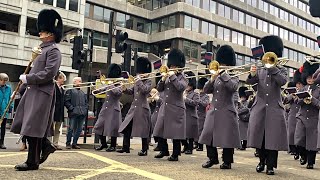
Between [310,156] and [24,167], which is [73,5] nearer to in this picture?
[310,156]

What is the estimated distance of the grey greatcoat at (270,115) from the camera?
20.9ft

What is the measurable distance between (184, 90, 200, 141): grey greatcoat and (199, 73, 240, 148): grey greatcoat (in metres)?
3.73

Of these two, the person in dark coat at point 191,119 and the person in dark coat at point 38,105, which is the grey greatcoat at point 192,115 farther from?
the person in dark coat at point 38,105

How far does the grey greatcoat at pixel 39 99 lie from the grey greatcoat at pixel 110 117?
150 inches

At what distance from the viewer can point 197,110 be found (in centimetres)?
1212

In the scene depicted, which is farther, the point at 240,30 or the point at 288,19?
the point at 288,19

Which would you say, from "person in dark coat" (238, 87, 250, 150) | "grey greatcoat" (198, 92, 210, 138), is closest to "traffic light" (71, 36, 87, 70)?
"grey greatcoat" (198, 92, 210, 138)

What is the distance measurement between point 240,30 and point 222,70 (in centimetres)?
4042

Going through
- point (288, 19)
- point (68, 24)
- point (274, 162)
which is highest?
point (288, 19)

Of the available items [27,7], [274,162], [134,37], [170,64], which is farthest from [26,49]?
[274,162]

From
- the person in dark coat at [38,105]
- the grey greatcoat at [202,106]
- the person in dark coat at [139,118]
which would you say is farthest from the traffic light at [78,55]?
the person in dark coat at [38,105]

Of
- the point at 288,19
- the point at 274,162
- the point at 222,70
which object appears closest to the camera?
the point at 274,162

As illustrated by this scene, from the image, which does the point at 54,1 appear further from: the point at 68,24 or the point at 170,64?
the point at 170,64

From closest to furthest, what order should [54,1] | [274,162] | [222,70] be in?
1. [274,162]
2. [222,70]
3. [54,1]
